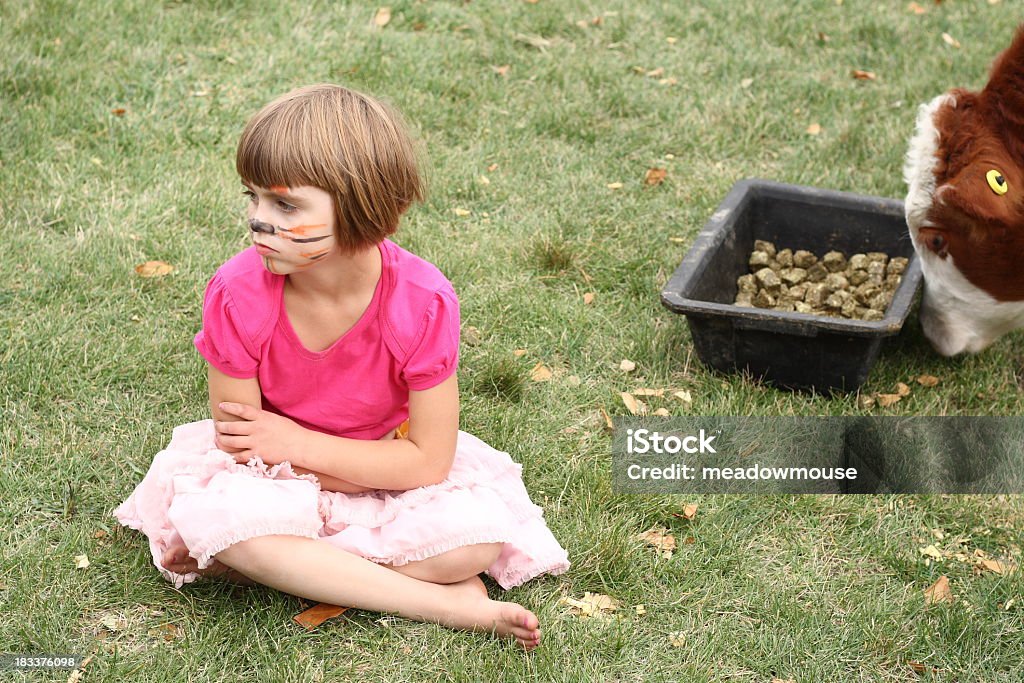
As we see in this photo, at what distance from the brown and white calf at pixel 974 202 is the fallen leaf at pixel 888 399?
21 centimetres

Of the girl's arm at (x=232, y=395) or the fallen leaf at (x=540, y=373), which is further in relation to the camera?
the fallen leaf at (x=540, y=373)

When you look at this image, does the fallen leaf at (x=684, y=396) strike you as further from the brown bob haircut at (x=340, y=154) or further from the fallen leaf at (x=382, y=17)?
the fallen leaf at (x=382, y=17)

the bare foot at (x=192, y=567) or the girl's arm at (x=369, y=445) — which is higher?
the girl's arm at (x=369, y=445)

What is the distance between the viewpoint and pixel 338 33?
5047 millimetres

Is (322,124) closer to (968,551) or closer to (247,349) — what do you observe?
(247,349)

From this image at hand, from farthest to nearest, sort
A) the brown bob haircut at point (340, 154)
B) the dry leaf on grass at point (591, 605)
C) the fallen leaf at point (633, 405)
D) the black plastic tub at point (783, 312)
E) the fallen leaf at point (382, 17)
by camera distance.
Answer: the fallen leaf at point (382, 17), the fallen leaf at point (633, 405), the black plastic tub at point (783, 312), the dry leaf on grass at point (591, 605), the brown bob haircut at point (340, 154)

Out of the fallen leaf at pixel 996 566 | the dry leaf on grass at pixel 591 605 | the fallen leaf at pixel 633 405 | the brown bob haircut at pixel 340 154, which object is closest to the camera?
the brown bob haircut at pixel 340 154

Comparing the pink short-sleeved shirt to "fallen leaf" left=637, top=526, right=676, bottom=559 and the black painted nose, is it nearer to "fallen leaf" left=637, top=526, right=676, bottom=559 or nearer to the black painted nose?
the black painted nose

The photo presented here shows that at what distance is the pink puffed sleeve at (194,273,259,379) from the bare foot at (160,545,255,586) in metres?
0.39

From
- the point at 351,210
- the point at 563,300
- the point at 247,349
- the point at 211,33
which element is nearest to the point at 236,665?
the point at 247,349

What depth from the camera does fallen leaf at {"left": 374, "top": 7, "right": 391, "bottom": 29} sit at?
17.0 feet

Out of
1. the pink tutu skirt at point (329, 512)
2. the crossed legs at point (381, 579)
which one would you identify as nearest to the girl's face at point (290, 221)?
the pink tutu skirt at point (329, 512)

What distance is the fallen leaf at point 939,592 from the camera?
247 centimetres

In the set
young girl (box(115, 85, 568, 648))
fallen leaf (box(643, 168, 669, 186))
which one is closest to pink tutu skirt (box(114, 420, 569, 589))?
young girl (box(115, 85, 568, 648))
